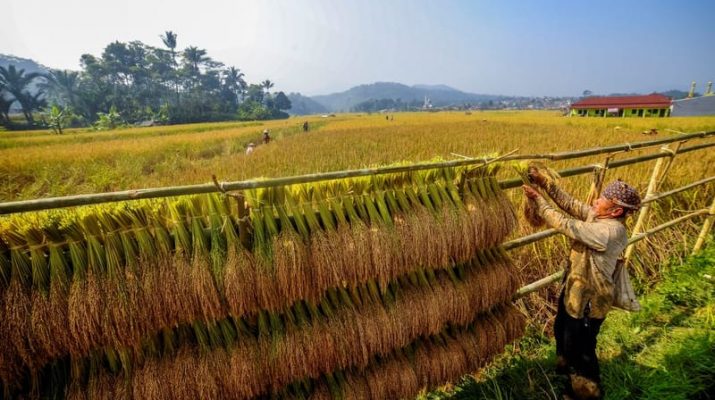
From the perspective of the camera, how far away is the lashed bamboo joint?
4.58 ft

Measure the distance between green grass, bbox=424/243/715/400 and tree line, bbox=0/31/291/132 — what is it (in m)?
50.0

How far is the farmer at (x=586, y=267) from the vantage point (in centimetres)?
201

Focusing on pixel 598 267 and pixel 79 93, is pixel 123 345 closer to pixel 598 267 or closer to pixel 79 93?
pixel 598 267

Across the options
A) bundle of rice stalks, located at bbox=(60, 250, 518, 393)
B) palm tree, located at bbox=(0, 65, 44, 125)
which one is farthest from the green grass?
palm tree, located at bbox=(0, 65, 44, 125)

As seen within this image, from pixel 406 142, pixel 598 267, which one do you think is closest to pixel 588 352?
pixel 598 267

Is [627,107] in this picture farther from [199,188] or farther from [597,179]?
[199,188]

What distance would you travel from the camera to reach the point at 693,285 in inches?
150

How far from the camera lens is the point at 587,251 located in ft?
7.06

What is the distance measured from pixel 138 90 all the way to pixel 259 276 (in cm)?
8777

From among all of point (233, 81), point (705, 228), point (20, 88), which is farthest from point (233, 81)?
point (705, 228)

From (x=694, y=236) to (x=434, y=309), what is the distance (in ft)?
17.7

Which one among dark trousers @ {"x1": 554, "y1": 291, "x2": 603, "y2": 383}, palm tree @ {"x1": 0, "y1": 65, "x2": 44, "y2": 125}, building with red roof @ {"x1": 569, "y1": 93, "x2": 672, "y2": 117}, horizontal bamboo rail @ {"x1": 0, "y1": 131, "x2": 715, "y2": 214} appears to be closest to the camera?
horizontal bamboo rail @ {"x1": 0, "y1": 131, "x2": 715, "y2": 214}

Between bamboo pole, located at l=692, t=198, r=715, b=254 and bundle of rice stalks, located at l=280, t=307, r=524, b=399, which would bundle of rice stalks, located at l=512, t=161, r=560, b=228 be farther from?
bamboo pole, located at l=692, t=198, r=715, b=254

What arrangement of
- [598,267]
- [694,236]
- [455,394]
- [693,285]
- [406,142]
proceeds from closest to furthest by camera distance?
[598,267], [455,394], [693,285], [694,236], [406,142]
